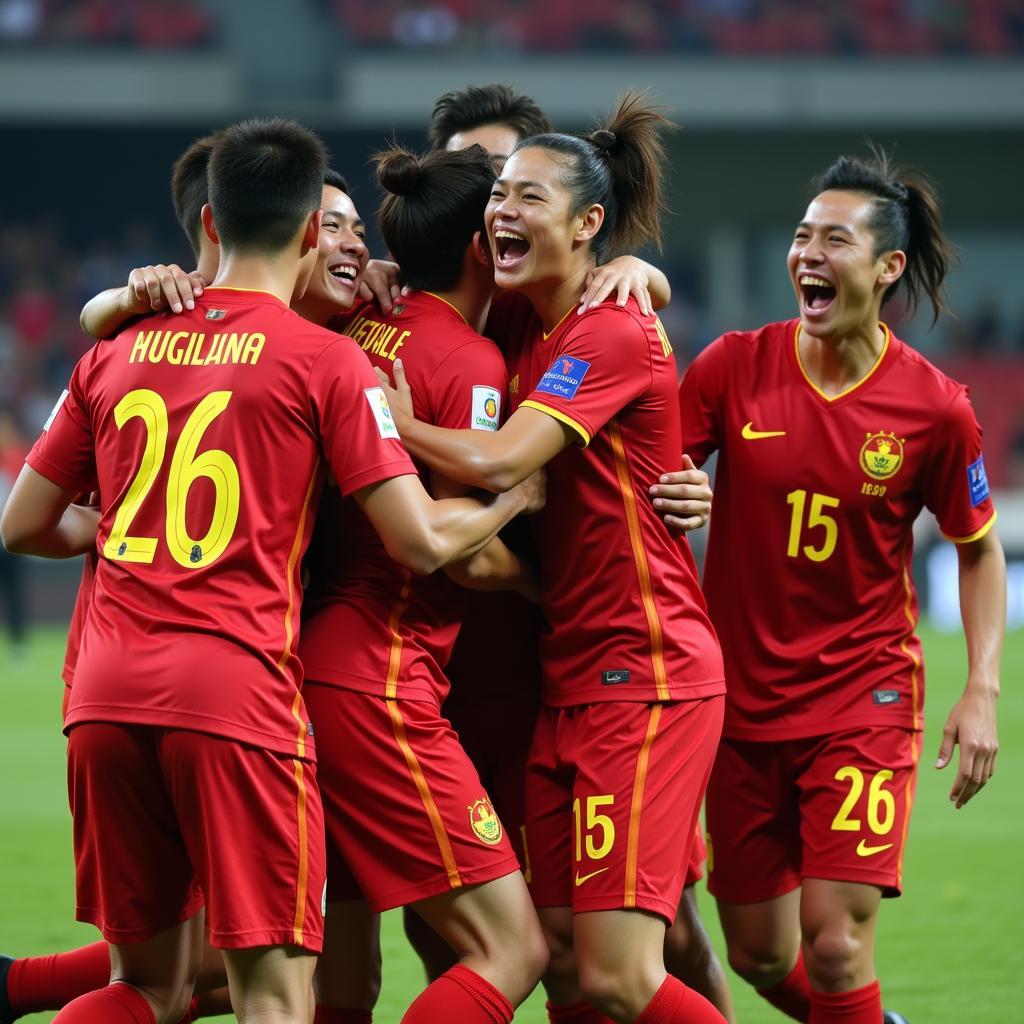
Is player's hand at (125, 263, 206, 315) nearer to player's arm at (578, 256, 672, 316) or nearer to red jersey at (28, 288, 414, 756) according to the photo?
red jersey at (28, 288, 414, 756)

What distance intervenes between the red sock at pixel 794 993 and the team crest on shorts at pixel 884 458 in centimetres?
132

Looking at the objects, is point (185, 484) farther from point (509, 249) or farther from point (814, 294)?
point (814, 294)

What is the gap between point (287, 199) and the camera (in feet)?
11.3

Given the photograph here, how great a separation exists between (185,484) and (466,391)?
733 millimetres

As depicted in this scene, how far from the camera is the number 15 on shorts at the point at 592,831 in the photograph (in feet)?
12.1

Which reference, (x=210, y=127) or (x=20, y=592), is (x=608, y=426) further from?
(x=210, y=127)

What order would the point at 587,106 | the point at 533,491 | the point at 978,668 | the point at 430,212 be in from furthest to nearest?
1. the point at 587,106
2. the point at 978,668
3. the point at 430,212
4. the point at 533,491

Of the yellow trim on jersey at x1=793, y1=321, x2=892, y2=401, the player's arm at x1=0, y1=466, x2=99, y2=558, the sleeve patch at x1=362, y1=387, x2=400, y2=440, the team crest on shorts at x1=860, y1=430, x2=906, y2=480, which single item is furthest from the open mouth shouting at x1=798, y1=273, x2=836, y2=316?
the player's arm at x1=0, y1=466, x2=99, y2=558

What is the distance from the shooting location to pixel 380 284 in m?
3.99

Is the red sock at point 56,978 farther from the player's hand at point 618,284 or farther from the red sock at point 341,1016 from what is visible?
the player's hand at point 618,284

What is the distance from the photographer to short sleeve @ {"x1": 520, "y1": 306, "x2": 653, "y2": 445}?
3.69 m

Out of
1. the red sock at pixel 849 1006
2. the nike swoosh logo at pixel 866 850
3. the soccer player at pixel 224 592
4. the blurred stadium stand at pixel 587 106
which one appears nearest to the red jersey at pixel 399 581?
the soccer player at pixel 224 592

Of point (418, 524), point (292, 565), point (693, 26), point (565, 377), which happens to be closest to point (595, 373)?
point (565, 377)

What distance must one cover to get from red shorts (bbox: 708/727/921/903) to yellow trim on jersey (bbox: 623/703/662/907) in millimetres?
668
